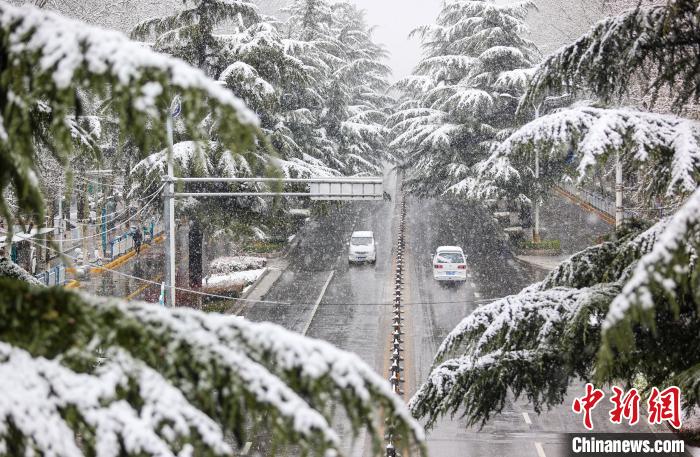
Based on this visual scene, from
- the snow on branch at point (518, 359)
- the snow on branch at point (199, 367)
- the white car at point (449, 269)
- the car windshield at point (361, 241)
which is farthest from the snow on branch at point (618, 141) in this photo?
the car windshield at point (361, 241)

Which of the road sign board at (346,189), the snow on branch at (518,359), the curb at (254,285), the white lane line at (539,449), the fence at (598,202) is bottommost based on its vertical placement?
the white lane line at (539,449)

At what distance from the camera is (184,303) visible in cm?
2608

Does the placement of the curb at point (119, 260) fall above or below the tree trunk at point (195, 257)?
below

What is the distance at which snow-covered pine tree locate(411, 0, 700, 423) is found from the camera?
17.3 feet

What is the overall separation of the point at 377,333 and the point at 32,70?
70.4ft

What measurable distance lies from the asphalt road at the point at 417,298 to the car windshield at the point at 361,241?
3.62 ft

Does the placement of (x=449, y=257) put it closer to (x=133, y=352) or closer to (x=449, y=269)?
(x=449, y=269)

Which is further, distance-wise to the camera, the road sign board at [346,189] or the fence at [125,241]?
the fence at [125,241]

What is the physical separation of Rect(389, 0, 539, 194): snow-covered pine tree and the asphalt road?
4.03m

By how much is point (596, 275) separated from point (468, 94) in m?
27.1

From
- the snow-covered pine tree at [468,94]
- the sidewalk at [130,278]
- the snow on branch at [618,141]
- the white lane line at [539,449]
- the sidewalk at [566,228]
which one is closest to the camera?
the snow on branch at [618,141]

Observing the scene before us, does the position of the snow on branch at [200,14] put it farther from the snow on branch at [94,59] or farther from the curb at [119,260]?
the snow on branch at [94,59]

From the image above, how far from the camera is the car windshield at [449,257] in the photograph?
29.7 metres

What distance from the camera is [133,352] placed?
2.03m
